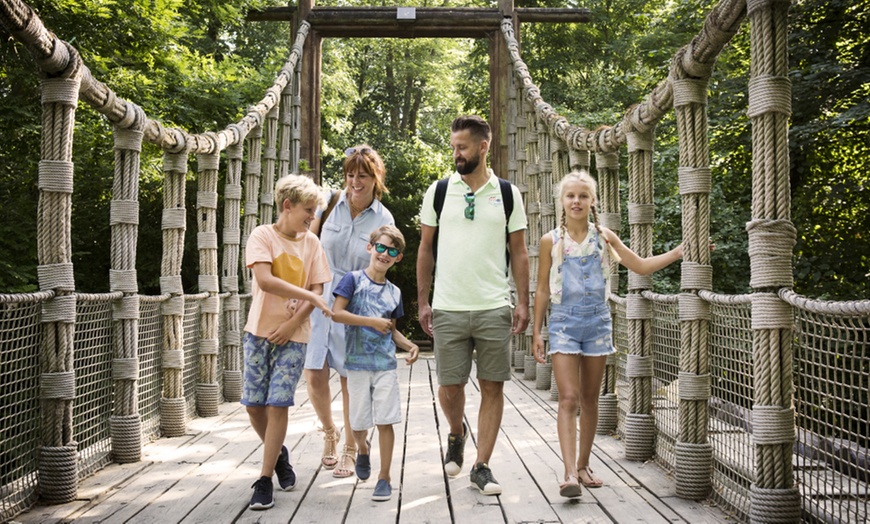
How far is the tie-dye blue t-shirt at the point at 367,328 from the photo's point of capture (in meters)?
3.21

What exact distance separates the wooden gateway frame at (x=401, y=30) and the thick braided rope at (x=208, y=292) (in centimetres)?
362

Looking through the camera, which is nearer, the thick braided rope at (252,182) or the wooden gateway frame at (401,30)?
the thick braided rope at (252,182)

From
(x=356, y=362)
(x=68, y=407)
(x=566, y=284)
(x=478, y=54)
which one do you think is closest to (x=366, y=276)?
(x=356, y=362)

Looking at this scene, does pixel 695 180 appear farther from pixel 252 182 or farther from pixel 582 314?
pixel 252 182

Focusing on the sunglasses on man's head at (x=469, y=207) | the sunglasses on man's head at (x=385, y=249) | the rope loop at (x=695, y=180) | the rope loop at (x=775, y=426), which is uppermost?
the rope loop at (x=695, y=180)

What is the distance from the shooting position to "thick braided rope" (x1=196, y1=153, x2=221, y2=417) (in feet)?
16.9

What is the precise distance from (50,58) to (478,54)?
46.0ft

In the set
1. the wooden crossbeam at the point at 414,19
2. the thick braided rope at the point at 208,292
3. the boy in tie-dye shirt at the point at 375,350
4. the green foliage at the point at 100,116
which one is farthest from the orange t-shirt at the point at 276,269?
the wooden crossbeam at the point at 414,19

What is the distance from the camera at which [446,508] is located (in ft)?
10.0

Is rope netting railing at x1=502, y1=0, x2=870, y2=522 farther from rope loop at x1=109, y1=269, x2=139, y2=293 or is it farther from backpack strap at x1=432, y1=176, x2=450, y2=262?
rope loop at x1=109, y1=269, x2=139, y2=293

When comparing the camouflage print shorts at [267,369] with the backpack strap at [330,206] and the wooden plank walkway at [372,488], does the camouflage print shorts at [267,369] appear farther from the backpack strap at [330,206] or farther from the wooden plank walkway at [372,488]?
the backpack strap at [330,206]

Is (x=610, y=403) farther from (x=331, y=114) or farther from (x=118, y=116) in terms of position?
(x=331, y=114)

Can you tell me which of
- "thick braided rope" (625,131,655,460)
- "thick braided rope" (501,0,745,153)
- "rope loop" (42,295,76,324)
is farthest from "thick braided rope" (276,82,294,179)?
"rope loop" (42,295,76,324)

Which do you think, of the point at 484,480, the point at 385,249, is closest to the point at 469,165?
the point at 385,249
